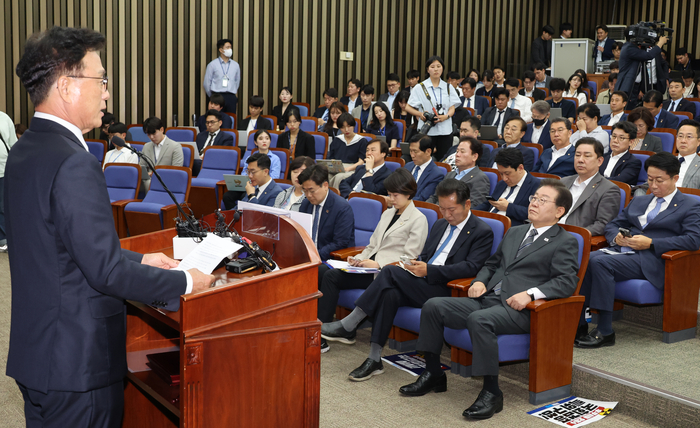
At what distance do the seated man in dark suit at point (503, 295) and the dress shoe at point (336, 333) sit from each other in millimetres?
700

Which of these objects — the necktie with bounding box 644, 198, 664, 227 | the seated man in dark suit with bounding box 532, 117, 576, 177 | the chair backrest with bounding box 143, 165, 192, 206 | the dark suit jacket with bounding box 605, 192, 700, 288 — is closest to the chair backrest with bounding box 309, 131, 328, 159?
the chair backrest with bounding box 143, 165, 192, 206

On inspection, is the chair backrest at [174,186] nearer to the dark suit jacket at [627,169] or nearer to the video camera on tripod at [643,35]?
the dark suit jacket at [627,169]

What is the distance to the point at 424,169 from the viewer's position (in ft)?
16.8

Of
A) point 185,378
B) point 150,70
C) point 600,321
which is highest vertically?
point 150,70

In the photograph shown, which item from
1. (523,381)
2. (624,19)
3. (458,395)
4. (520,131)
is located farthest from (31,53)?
(624,19)

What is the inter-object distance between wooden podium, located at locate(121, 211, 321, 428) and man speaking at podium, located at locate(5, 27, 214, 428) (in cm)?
20

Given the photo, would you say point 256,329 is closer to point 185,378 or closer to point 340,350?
point 185,378

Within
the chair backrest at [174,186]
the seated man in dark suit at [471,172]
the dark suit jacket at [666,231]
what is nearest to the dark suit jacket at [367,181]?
the seated man in dark suit at [471,172]

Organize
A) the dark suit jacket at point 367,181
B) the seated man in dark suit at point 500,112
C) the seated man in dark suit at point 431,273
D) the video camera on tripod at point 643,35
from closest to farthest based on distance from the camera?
the seated man in dark suit at point 431,273, the dark suit jacket at point 367,181, the video camera on tripod at point 643,35, the seated man in dark suit at point 500,112

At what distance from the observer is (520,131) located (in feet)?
17.9

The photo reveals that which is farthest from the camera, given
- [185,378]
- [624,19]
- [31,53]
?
[624,19]

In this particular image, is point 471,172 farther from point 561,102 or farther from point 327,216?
point 561,102

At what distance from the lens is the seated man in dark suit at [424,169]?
4.96 meters

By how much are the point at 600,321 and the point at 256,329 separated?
225cm
